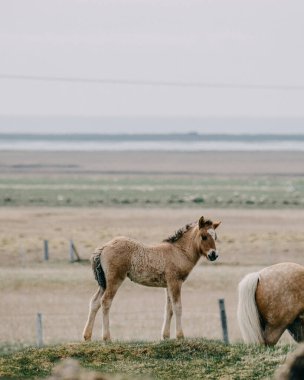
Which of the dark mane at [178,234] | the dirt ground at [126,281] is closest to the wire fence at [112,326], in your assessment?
the dirt ground at [126,281]

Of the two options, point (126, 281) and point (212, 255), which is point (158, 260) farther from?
point (126, 281)

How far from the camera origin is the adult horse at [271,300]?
634 inches

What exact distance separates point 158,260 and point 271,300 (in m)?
1.67

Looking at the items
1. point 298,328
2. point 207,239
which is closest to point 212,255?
point 207,239

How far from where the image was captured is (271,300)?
16.2 metres

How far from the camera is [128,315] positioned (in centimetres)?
3027

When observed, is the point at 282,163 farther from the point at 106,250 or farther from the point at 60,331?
the point at 106,250

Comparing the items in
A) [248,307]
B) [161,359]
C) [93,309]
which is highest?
[248,307]

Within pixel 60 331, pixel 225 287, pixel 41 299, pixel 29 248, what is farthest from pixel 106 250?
pixel 29 248

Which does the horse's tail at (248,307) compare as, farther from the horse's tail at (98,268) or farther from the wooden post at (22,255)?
the wooden post at (22,255)

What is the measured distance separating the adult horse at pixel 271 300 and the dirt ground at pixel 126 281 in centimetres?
320

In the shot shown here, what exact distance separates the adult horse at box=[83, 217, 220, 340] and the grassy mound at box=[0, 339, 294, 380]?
3.36ft

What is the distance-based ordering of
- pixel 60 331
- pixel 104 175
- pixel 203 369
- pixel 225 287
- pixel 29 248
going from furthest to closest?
pixel 104 175 < pixel 29 248 < pixel 225 287 < pixel 60 331 < pixel 203 369

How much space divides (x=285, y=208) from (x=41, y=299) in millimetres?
40406
